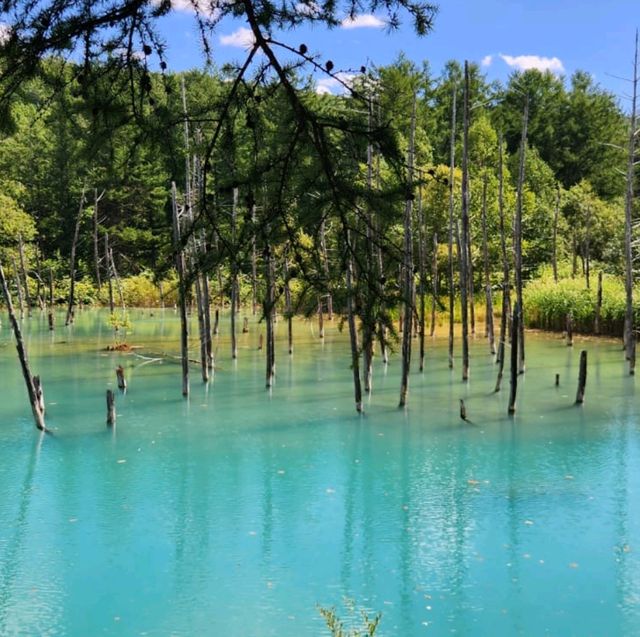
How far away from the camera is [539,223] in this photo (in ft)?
108

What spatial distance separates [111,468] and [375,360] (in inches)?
375

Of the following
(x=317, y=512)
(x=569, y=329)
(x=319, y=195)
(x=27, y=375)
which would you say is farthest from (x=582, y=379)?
(x=319, y=195)

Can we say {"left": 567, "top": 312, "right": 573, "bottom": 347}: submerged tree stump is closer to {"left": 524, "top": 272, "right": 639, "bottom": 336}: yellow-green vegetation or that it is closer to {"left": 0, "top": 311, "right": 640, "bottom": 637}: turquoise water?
{"left": 524, "top": 272, "right": 639, "bottom": 336}: yellow-green vegetation

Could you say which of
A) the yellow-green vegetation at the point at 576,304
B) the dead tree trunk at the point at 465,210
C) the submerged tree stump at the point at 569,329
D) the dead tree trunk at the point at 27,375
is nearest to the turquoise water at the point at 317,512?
the dead tree trunk at the point at 27,375

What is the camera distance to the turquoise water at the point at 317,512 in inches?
254

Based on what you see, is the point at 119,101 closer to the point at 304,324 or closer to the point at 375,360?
the point at 375,360

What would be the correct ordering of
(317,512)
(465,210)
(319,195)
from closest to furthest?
1. (319,195)
2. (317,512)
3. (465,210)

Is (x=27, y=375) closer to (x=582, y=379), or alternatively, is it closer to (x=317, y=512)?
(x=317, y=512)

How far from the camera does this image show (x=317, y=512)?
8.70 m

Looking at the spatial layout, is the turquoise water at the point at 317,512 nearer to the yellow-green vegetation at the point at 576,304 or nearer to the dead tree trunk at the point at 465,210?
the dead tree trunk at the point at 465,210

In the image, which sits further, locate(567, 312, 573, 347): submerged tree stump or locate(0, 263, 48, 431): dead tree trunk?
locate(567, 312, 573, 347): submerged tree stump

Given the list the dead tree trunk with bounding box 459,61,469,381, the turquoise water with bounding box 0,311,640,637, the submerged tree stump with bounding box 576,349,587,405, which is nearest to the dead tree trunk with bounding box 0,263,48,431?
the turquoise water with bounding box 0,311,640,637

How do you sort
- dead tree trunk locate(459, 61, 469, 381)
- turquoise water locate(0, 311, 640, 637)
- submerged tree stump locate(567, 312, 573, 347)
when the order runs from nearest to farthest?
turquoise water locate(0, 311, 640, 637), dead tree trunk locate(459, 61, 469, 381), submerged tree stump locate(567, 312, 573, 347)

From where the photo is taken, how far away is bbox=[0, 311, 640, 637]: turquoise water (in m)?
6.45
